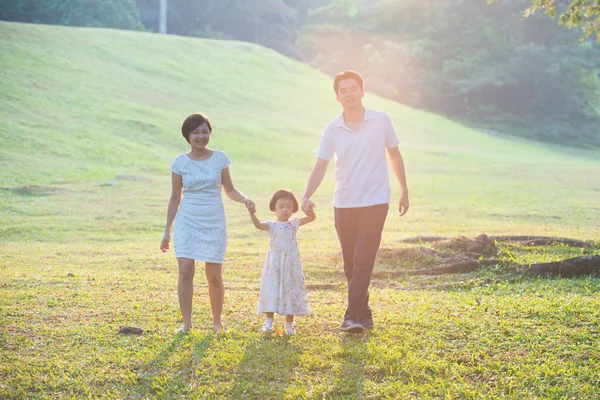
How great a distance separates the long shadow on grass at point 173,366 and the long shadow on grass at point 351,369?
4.07 feet

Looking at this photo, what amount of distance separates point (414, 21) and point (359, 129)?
69300mm

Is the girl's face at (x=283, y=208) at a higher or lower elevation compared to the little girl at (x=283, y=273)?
higher

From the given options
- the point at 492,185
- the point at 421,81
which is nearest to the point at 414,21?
the point at 421,81

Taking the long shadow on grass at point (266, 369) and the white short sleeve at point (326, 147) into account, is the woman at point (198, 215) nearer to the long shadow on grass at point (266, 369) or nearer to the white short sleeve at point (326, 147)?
the long shadow on grass at point (266, 369)

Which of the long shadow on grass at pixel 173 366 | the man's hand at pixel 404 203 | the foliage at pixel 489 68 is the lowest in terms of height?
the long shadow on grass at pixel 173 366

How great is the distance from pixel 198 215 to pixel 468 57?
66317mm

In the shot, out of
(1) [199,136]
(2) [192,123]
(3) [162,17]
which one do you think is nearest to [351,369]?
(1) [199,136]

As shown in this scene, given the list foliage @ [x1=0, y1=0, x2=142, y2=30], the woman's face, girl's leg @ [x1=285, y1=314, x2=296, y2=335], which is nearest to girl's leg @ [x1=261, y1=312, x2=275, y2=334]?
girl's leg @ [x1=285, y1=314, x2=296, y2=335]

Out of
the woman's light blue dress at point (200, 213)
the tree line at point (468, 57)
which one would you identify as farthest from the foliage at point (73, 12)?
the woman's light blue dress at point (200, 213)

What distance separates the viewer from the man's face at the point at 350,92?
7.36 m

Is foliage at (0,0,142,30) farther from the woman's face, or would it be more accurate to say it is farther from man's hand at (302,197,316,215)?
man's hand at (302,197,316,215)

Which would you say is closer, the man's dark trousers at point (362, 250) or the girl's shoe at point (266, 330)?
the man's dark trousers at point (362, 250)

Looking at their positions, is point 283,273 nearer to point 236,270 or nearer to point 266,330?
point 266,330

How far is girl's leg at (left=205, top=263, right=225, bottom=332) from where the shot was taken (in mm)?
7355
